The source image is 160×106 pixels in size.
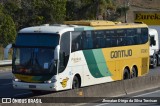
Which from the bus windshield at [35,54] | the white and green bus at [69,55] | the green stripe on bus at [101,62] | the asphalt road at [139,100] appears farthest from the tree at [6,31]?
the asphalt road at [139,100]

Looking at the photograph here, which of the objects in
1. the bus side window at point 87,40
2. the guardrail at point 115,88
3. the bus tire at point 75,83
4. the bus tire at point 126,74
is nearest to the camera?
the guardrail at point 115,88

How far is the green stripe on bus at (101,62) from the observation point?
24391mm

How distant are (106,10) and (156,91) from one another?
42.0 metres

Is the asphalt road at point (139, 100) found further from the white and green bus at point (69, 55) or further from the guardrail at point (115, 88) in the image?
the white and green bus at point (69, 55)

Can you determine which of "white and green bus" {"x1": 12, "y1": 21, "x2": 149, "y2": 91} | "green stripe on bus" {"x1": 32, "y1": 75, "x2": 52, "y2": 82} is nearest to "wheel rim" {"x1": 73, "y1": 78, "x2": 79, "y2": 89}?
"white and green bus" {"x1": 12, "y1": 21, "x2": 149, "y2": 91}

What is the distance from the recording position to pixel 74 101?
17.6 meters

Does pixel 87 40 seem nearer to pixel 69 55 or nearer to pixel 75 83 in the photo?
pixel 69 55

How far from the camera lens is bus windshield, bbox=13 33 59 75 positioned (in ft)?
68.8

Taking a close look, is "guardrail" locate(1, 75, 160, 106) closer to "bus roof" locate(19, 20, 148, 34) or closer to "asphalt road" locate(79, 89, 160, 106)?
"asphalt road" locate(79, 89, 160, 106)

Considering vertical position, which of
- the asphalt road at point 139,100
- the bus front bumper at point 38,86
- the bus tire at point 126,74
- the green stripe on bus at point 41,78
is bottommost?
the bus tire at point 126,74

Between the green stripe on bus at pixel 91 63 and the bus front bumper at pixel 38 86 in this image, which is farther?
the green stripe on bus at pixel 91 63

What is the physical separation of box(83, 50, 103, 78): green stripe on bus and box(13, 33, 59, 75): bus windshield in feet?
8.44

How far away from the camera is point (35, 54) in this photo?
2122 cm

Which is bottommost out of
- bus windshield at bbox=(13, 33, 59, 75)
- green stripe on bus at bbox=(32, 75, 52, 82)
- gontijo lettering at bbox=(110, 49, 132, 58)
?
green stripe on bus at bbox=(32, 75, 52, 82)
